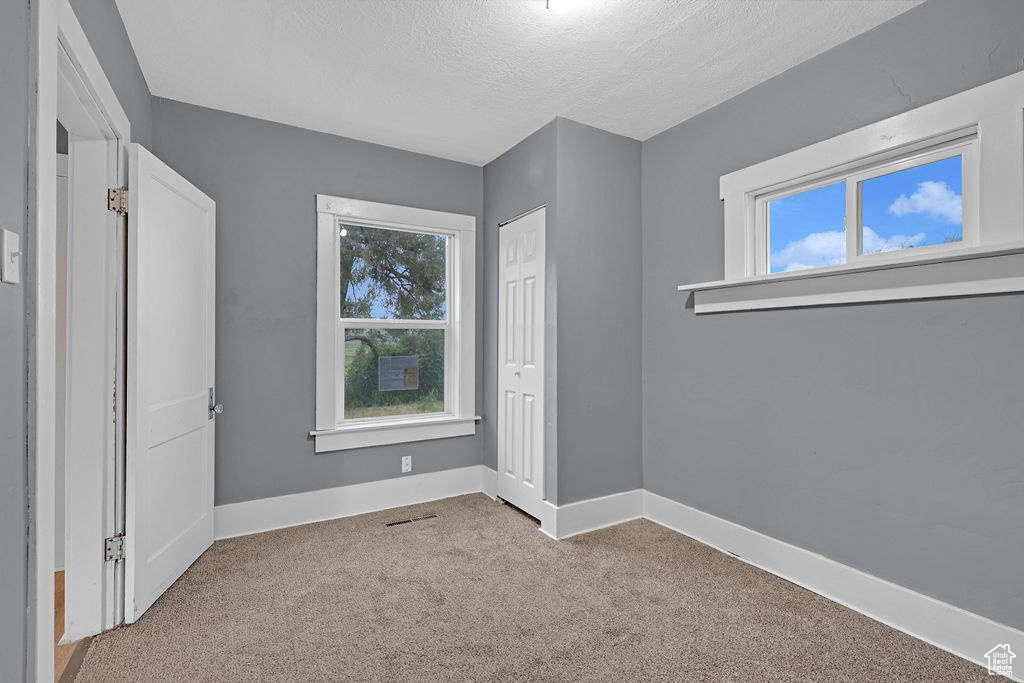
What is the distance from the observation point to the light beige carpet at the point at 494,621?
1.75 metres

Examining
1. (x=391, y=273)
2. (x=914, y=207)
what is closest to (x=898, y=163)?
(x=914, y=207)

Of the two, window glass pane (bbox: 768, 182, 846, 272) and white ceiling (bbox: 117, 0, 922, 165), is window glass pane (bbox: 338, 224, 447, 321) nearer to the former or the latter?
white ceiling (bbox: 117, 0, 922, 165)

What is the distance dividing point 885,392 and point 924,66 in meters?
1.36

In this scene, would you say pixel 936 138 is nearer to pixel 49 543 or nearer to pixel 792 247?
pixel 792 247

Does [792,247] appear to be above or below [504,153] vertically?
below

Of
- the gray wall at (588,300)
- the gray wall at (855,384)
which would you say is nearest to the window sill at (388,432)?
the gray wall at (588,300)

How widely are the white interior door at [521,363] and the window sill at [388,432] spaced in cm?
34

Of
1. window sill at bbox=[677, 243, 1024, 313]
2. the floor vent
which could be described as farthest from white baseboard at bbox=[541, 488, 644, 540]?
window sill at bbox=[677, 243, 1024, 313]

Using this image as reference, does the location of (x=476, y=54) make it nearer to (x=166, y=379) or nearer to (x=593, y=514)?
(x=166, y=379)

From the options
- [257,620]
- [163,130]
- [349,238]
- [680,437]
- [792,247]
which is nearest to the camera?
[257,620]

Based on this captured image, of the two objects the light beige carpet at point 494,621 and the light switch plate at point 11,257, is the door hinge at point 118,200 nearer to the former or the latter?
the light switch plate at point 11,257

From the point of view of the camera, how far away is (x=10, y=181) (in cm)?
107

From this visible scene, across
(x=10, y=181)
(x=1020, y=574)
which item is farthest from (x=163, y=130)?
(x=1020, y=574)

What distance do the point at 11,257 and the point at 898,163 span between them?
307cm
